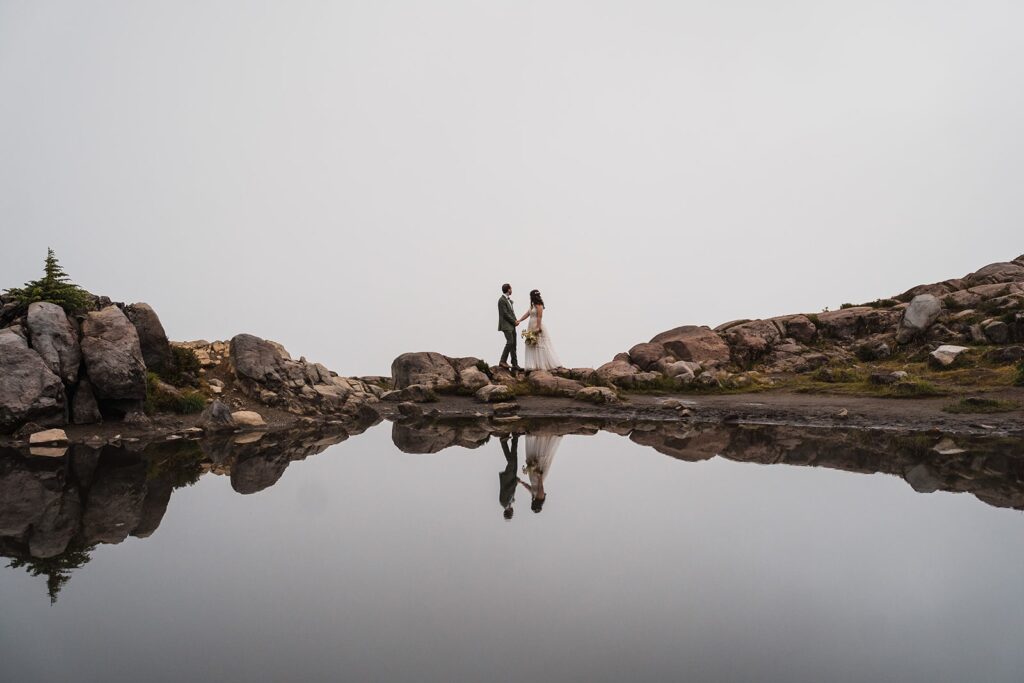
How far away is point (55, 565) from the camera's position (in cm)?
756

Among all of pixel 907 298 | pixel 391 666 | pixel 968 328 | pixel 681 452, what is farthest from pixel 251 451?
pixel 907 298

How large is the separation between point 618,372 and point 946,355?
14372 mm

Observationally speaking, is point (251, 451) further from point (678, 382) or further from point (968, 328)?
point (968, 328)

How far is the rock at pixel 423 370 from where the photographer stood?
30.4 m

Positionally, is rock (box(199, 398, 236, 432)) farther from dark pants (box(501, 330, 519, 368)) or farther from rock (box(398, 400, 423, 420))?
dark pants (box(501, 330, 519, 368))

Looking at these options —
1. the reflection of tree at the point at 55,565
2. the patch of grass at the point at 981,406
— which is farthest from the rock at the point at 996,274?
the reflection of tree at the point at 55,565

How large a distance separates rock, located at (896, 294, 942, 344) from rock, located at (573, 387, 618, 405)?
17046 millimetres

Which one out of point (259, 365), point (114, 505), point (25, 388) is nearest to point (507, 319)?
point (259, 365)

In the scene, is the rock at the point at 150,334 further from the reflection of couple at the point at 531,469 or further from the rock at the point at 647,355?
the rock at the point at 647,355

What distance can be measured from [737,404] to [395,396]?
1509 cm

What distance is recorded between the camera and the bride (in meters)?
30.3

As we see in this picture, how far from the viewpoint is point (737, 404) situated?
82.2 ft

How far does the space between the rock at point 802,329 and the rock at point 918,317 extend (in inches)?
178

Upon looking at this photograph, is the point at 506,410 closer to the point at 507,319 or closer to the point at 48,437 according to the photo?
the point at 507,319
